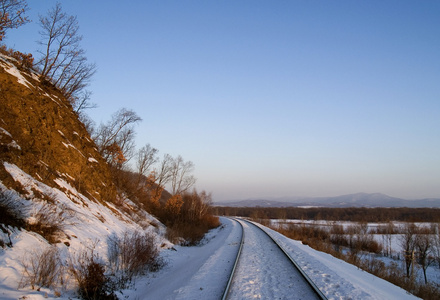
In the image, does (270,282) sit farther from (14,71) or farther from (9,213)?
(14,71)

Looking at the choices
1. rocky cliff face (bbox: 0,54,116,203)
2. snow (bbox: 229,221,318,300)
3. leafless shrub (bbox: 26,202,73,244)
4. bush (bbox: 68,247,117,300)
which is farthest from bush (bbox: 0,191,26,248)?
snow (bbox: 229,221,318,300)

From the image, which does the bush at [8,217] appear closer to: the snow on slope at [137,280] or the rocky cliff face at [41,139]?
the snow on slope at [137,280]

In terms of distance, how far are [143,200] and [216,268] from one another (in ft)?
71.0

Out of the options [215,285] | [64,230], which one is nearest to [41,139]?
[64,230]

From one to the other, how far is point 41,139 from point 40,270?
7479 mm

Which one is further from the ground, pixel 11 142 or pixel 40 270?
pixel 11 142

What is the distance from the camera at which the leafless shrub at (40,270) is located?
16.8 feet

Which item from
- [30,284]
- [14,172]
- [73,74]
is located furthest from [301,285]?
[73,74]

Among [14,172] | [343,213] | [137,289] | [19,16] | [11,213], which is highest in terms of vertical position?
[19,16]

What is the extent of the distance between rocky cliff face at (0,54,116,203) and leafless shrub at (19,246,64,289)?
8.81ft

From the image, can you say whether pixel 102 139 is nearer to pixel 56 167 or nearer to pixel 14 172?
pixel 56 167

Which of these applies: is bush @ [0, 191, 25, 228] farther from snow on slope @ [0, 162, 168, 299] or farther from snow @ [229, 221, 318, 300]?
snow @ [229, 221, 318, 300]

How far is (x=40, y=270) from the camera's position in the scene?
209 inches

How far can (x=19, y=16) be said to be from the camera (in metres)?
13.0
